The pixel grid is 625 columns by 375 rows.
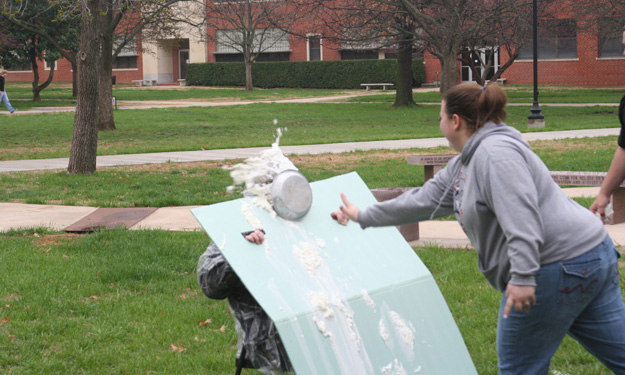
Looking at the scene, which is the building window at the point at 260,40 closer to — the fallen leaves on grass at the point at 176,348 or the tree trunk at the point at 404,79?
the tree trunk at the point at 404,79

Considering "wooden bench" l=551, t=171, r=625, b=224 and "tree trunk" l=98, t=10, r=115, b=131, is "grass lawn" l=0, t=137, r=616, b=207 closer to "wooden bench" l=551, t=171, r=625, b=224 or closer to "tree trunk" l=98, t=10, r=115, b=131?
"wooden bench" l=551, t=171, r=625, b=224

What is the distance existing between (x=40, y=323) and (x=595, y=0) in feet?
99.3

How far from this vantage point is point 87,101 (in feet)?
42.1

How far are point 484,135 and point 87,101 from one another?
1094 cm

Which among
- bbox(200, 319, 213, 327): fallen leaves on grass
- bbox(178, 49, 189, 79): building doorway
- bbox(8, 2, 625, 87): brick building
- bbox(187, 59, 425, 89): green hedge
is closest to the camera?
bbox(200, 319, 213, 327): fallen leaves on grass

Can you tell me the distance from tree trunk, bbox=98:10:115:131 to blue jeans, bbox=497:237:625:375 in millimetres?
20452

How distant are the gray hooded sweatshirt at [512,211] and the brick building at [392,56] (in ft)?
100

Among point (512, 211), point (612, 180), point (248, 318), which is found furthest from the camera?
point (612, 180)

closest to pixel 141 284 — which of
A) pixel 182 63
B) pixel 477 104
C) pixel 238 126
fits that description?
pixel 477 104

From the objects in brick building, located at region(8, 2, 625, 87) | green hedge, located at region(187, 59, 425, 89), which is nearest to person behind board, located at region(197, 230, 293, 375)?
brick building, located at region(8, 2, 625, 87)

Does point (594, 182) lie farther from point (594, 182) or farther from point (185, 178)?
point (185, 178)

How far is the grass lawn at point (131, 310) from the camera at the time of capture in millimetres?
4434

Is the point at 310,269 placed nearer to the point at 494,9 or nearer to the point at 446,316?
the point at 446,316

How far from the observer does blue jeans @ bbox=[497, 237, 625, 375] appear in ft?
9.22
